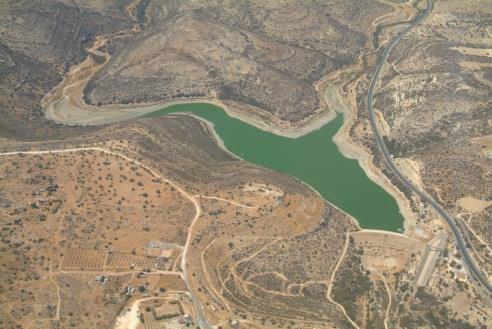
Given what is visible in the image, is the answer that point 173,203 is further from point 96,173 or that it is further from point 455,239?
point 455,239

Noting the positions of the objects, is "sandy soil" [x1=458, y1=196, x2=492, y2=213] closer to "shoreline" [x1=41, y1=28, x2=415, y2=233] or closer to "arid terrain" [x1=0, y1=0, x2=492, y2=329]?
"arid terrain" [x1=0, y1=0, x2=492, y2=329]

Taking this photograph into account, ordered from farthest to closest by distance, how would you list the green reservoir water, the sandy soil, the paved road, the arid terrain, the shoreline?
the shoreline → the green reservoir water → the sandy soil → the paved road → the arid terrain

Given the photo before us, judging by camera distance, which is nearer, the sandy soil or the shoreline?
the sandy soil

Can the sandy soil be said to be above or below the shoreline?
below

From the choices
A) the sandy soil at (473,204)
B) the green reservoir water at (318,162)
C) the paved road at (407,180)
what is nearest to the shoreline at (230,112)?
the green reservoir water at (318,162)

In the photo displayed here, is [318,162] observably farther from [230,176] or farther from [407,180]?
[230,176]

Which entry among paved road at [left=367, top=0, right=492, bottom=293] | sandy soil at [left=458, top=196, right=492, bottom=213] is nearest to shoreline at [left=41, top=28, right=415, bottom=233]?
Result: paved road at [left=367, top=0, right=492, bottom=293]

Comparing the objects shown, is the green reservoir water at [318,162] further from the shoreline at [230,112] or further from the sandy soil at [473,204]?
the sandy soil at [473,204]
